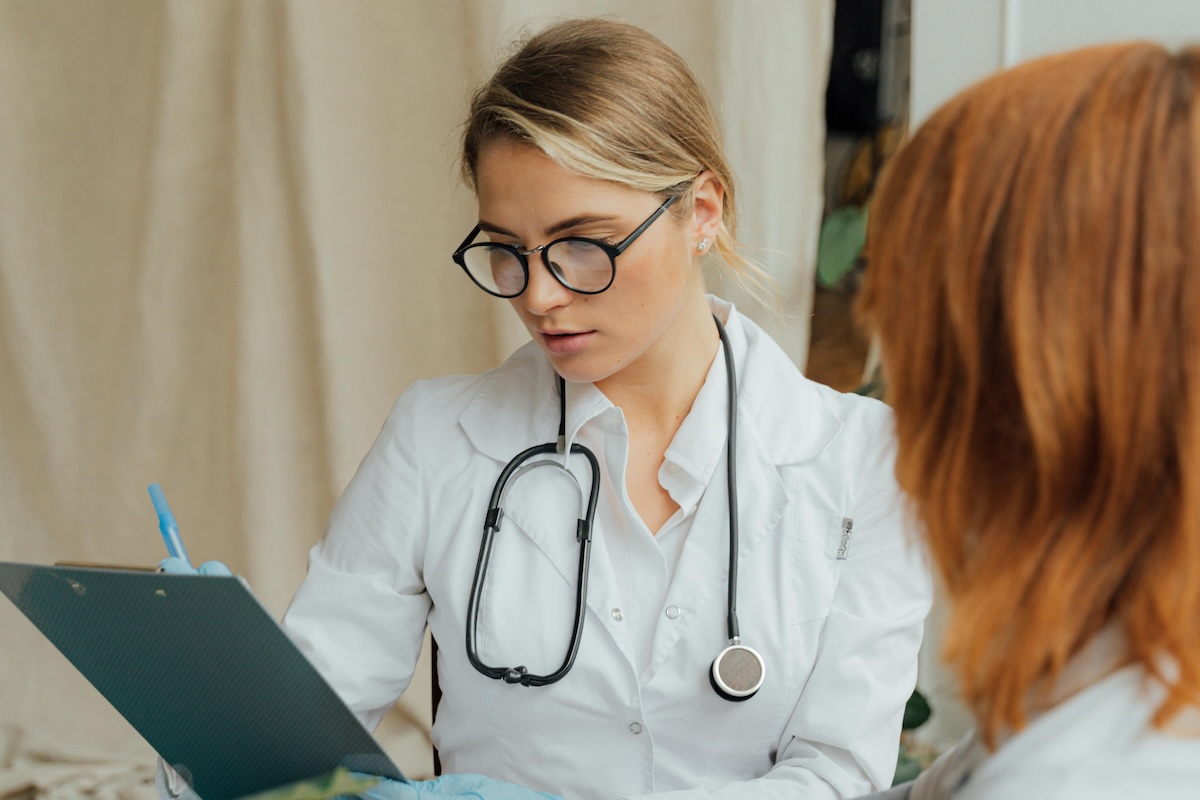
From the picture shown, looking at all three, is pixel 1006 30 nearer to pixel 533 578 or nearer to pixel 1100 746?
pixel 533 578

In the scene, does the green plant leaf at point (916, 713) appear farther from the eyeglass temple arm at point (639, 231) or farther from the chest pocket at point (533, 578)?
the eyeglass temple arm at point (639, 231)

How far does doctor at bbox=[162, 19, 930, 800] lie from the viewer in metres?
1.21

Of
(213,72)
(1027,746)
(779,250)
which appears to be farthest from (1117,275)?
(213,72)

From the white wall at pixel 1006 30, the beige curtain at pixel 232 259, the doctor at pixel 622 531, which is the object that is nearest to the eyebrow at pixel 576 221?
the doctor at pixel 622 531

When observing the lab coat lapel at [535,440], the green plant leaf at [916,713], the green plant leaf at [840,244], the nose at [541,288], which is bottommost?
the green plant leaf at [916,713]

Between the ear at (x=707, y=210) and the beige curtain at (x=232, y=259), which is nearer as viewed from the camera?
the ear at (x=707, y=210)

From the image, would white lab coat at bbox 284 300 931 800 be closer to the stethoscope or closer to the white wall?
the stethoscope

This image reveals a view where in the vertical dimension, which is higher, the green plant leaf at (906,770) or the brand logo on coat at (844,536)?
the brand logo on coat at (844,536)

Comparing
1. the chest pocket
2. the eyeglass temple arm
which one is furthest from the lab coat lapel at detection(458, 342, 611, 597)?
the eyeglass temple arm

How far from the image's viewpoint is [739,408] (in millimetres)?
1349

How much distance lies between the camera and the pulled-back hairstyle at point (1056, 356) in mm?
585

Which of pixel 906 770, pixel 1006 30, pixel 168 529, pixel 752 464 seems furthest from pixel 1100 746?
pixel 1006 30

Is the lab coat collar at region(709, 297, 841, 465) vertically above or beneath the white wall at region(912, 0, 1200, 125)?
beneath

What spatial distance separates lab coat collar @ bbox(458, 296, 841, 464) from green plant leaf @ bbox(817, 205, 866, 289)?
68 cm
